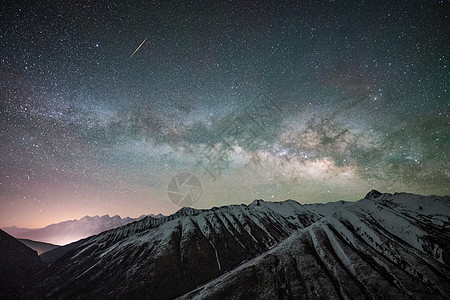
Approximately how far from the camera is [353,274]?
65875 mm

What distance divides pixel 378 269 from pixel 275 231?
114 m

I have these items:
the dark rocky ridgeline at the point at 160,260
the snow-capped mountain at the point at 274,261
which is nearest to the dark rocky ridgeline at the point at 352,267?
the snow-capped mountain at the point at 274,261

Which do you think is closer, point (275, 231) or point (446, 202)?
point (446, 202)

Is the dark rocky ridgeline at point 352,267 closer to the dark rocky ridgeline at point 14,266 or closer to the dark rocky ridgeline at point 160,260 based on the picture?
the dark rocky ridgeline at point 160,260

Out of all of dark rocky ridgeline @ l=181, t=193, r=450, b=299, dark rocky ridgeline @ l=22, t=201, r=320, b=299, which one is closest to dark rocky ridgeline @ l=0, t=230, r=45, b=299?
dark rocky ridgeline @ l=22, t=201, r=320, b=299

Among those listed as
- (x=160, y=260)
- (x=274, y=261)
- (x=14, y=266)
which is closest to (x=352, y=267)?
(x=274, y=261)

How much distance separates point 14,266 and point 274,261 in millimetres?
190853

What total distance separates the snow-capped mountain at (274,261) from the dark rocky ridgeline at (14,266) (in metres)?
13.7

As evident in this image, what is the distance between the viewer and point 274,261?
7781 cm

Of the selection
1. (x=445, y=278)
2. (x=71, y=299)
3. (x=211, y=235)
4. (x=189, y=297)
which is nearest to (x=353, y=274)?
(x=445, y=278)

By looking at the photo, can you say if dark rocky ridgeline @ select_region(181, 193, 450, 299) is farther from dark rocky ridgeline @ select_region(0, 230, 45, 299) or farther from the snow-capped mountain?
dark rocky ridgeline @ select_region(0, 230, 45, 299)

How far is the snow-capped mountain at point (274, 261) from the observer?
203ft

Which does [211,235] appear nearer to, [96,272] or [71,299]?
[96,272]

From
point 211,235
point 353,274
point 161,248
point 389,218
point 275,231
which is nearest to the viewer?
point 353,274
